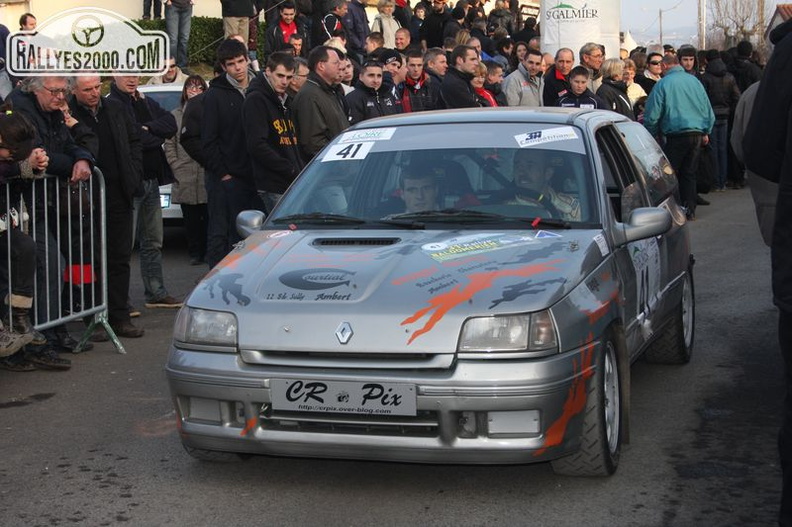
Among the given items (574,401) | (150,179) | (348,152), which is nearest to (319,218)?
(348,152)

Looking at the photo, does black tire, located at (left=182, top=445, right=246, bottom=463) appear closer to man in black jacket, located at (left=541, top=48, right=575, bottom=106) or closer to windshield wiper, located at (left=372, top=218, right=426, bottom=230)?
windshield wiper, located at (left=372, top=218, right=426, bottom=230)

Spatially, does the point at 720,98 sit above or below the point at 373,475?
above

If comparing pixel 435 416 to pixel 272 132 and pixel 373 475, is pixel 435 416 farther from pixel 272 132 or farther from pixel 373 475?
pixel 272 132

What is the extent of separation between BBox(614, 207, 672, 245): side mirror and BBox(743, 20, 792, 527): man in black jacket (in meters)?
1.91

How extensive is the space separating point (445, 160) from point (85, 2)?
21.9 meters

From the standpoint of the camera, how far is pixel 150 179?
1012 centimetres

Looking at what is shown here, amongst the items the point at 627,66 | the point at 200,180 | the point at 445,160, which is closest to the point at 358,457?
the point at 445,160

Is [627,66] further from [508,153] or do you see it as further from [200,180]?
[508,153]

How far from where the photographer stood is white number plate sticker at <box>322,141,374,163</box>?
21.4 ft

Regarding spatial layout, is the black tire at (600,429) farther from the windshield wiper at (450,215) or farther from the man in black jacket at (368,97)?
the man in black jacket at (368,97)

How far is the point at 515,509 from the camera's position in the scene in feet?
16.5

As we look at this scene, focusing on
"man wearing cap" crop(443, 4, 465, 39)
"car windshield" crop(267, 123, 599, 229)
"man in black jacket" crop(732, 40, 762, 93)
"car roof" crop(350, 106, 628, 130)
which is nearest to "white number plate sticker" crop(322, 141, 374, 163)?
"car windshield" crop(267, 123, 599, 229)

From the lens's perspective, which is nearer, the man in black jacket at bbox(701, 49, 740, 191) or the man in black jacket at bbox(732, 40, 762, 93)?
the man in black jacket at bbox(701, 49, 740, 191)

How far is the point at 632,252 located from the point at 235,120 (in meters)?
4.70
